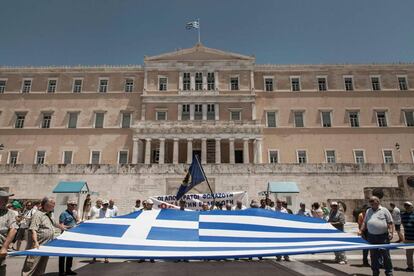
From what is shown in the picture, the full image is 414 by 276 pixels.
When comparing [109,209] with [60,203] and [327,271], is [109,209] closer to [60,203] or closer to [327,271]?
[327,271]

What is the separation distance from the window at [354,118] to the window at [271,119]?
374 inches

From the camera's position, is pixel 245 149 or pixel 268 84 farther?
pixel 268 84

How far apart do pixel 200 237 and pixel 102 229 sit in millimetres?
1526

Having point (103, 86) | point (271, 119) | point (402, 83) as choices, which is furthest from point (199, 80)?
point (402, 83)

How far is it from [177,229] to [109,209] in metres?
7.63

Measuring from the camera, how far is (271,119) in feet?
126

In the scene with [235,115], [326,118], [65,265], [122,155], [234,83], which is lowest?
[65,265]

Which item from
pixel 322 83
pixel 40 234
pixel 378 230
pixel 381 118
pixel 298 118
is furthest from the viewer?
pixel 322 83

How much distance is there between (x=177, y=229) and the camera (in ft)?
14.3

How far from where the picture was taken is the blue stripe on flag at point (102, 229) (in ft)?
14.0

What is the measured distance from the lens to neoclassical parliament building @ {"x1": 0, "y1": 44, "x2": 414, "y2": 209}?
36062 millimetres

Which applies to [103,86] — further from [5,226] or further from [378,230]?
[378,230]

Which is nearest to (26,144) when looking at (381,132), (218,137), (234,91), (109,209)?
(218,137)

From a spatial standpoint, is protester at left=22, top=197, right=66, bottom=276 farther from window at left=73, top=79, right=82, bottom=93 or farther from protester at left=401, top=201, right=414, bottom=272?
window at left=73, top=79, right=82, bottom=93
